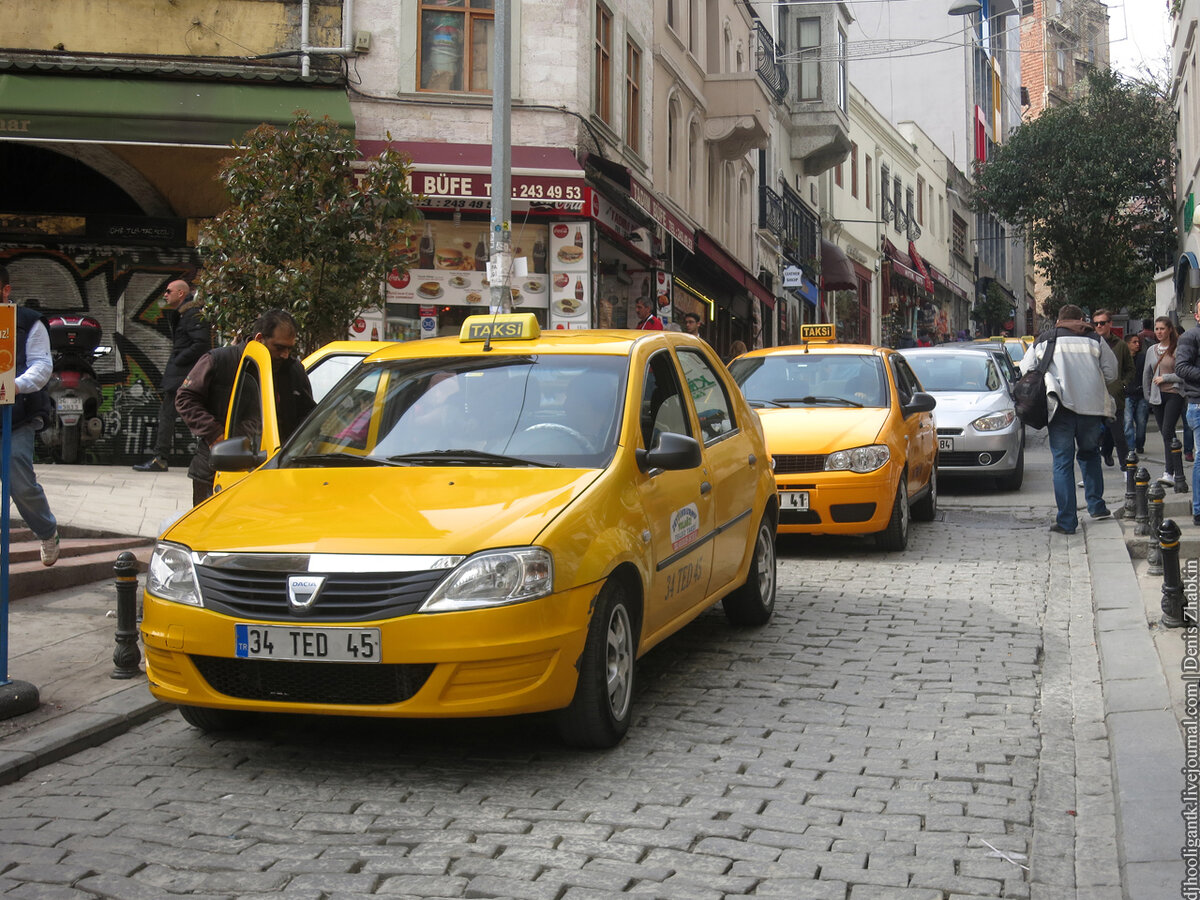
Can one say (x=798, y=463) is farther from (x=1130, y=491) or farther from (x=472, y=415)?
(x=472, y=415)

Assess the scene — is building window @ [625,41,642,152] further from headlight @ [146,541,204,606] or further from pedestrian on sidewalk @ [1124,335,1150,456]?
headlight @ [146,541,204,606]

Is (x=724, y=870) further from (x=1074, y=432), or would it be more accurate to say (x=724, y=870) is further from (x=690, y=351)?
(x=1074, y=432)

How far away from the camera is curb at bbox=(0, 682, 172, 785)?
5.18 metres

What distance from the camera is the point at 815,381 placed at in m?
11.6

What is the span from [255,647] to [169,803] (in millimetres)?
597

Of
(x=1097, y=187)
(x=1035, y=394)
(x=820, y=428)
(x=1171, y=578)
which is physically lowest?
(x=1171, y=578)

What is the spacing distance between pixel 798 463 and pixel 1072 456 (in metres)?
2.43

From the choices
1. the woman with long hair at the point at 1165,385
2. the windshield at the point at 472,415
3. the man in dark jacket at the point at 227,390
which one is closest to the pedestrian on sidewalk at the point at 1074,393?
the woman with long hair at the point at 1165,385

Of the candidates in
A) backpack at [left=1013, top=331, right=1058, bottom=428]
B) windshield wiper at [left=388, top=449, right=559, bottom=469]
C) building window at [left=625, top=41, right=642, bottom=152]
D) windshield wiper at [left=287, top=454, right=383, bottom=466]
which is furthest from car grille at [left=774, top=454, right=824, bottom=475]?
building window at [left=625, top=41, right=642, bottom=152]

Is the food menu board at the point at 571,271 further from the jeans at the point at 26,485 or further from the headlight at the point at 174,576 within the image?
the headlight at the point at 174,576

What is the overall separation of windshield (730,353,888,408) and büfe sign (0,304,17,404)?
6600mm

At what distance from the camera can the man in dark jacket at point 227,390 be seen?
7.84 m

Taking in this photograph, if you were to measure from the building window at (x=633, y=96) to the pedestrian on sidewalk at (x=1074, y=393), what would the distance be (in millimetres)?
12400

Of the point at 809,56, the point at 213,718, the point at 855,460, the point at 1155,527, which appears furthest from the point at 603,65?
the point at 809,56
